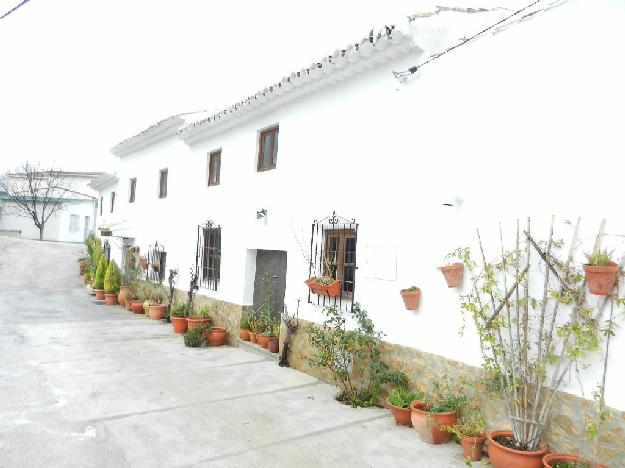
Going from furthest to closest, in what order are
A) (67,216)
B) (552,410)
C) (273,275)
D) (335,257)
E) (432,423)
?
(67,216) < (273,275) < (335,257) < (432,423) < (552,410)

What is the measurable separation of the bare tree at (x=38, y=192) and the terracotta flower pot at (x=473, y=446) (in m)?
41.8

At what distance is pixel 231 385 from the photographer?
7070mm

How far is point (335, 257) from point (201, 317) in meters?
5.03

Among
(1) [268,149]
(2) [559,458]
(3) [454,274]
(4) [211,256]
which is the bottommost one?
(2) [559,458]

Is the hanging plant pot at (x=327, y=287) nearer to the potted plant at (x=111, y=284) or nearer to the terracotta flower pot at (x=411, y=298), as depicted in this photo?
the terracotta flower pot at (x=411, y=298)

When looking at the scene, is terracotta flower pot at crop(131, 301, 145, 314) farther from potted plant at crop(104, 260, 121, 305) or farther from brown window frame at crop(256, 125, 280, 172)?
brown window frame at crop(256, 125, 280, 172)

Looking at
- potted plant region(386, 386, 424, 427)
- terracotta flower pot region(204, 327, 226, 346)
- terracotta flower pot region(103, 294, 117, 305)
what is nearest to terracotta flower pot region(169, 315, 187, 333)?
terracotta flower pot region(204, 327, 226, 346)

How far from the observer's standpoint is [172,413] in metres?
5.76

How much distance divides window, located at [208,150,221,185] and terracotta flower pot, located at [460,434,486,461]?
8.36 m

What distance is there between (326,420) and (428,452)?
1373 mm

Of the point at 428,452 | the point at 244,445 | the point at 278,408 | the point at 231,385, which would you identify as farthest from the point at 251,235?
the point at 428,452

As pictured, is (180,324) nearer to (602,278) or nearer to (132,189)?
(132,189)

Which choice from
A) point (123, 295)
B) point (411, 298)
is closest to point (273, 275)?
point (411, 298)

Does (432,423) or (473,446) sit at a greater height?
(432,423)
